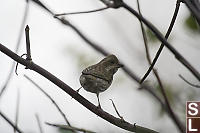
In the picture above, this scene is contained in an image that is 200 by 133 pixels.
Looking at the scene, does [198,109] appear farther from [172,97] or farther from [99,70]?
[172,97]

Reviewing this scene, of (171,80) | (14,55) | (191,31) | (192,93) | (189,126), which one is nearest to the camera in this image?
(14,55)

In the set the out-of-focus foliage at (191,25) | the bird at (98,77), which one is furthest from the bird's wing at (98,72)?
the out-of-focus foliage at (191,25)

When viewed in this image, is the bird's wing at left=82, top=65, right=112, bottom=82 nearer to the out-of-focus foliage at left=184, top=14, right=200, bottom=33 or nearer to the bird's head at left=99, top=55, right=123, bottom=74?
the bird's head at left=99, top=55, right=123, bottom=74

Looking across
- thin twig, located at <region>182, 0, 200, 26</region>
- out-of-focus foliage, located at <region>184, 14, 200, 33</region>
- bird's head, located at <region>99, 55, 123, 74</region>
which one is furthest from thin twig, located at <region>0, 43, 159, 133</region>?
out-of-focus foliage, located at <region>184, 14, 200, 33</region>

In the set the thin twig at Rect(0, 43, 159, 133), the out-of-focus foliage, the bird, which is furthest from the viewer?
the out-of-focus foliage

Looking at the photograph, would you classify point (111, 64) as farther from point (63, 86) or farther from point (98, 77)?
point (63, 86)

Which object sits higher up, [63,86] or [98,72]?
[98,72]

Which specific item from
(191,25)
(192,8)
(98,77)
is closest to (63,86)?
(192,8)

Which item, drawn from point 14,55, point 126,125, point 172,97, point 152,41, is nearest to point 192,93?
point 172,97

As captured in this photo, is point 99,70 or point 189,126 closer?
point 189,126

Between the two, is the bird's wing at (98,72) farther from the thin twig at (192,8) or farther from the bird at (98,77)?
the thin twig at (192,8)

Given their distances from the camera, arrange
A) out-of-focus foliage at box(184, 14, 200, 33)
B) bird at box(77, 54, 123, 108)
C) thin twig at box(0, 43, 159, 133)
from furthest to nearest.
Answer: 1. out-of-focus foliage at box(184, 14, 200, 33)
2. bird at box(77, 54, 123, 108)
3. thin twig at box(0, 43, 159, 133)
